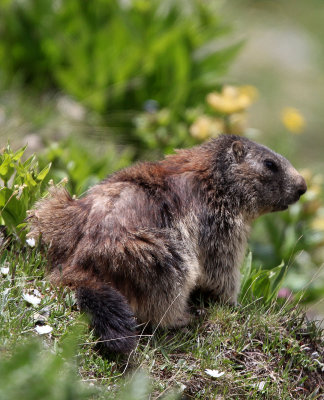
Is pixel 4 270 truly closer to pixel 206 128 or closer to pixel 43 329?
pixel 43 329

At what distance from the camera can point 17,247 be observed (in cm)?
500

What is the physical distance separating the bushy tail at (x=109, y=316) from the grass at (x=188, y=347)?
0.10m

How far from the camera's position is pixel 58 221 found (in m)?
4.89

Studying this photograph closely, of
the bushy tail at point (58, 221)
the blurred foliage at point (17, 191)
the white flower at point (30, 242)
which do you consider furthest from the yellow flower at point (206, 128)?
the white flower at point (30, 242)

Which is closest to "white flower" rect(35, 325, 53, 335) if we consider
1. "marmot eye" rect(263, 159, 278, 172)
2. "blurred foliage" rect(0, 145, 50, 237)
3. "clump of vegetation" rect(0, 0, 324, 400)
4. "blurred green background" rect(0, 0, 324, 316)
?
"clump of vegetation" rect(0, 0, 324, 400)

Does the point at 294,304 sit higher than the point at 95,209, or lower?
lower

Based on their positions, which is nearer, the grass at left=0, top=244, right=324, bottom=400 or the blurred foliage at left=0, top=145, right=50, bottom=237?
the grass at left=0, top=244, right=324, bottom=400

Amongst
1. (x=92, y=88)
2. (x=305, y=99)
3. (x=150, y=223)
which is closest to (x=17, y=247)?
(x=150, y=223)

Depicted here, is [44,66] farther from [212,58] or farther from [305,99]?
[305,99]

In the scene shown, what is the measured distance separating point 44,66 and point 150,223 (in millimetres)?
6132

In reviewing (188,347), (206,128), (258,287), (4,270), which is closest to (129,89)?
(206,128)

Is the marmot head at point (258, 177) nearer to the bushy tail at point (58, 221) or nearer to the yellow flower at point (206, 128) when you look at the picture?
the bushy tail at point (58, 221)

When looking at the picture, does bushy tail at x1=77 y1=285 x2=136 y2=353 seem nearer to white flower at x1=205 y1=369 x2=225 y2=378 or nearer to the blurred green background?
white flower at x1=205 y1=369 x2=225 y2=378

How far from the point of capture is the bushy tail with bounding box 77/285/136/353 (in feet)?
13.6
